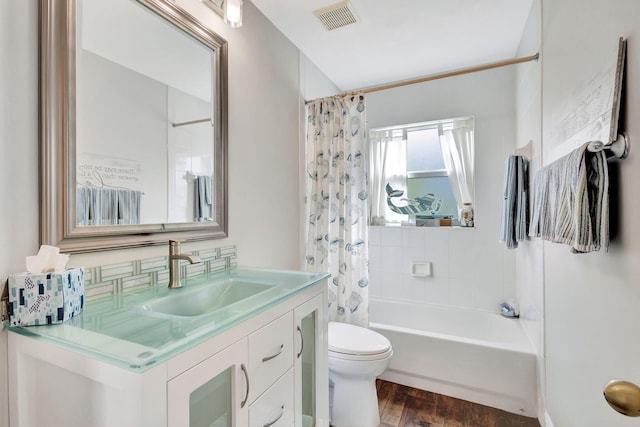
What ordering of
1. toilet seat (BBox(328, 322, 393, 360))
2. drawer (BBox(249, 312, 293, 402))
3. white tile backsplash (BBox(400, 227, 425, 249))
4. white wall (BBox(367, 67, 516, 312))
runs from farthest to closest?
white tile backsplash (BBox(400, 227, 425, 249))
white wall (BBox(367, 67, 516, 312))
toilet seat (BBox(328, 322, 393, 360))
drawer (BBox(249, 312, 293, 402))

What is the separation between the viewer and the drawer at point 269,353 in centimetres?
89

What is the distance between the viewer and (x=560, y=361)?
1316mm

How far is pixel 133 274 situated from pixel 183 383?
60cm

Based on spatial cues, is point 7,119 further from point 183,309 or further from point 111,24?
point 183,309

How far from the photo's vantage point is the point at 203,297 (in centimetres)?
120

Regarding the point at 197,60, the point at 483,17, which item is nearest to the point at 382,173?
the point at 483,17

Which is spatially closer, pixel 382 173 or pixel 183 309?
pixel 183 309

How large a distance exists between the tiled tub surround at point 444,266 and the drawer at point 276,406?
198 cm

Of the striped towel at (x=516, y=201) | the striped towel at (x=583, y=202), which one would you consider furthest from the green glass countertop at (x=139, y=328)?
the striped towel at (x=516, y=201)

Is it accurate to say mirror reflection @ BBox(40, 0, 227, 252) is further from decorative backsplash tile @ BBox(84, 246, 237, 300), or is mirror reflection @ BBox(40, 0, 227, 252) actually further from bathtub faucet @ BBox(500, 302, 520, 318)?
bathtub faucet @ BBox(500, 302, 520, 318)

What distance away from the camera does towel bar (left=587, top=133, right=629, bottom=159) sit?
78cm

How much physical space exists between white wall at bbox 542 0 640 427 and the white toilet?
0.80 m

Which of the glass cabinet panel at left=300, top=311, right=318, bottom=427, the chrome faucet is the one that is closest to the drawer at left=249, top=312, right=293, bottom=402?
the glass cabinet panel at left=300, top=311, right=318, bottom=427

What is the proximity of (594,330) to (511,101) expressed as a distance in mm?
2137
